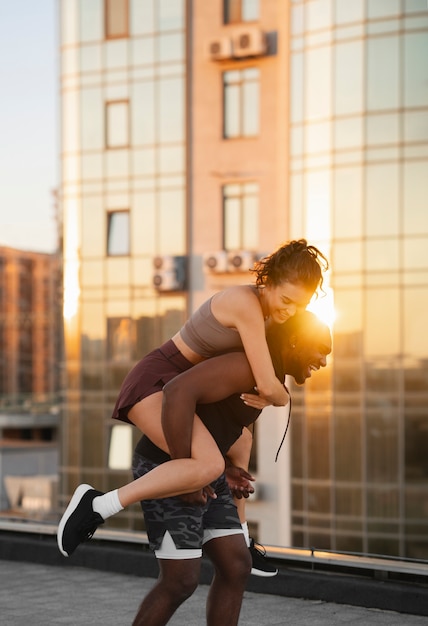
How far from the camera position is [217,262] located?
3344cm

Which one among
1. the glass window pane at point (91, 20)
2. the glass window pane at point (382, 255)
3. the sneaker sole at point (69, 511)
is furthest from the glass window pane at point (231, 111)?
the sneaker sole at point (69, 511)

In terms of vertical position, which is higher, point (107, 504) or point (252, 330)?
point (252, 330)

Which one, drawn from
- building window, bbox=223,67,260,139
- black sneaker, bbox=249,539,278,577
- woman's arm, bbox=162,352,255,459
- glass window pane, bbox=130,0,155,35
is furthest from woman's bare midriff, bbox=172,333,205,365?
glass window pane, bbox=130,0,155,35

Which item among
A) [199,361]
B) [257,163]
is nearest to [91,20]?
[257,163]

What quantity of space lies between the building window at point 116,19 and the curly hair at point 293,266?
101ft

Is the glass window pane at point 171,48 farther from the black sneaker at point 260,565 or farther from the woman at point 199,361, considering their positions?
the woman at point 199,361

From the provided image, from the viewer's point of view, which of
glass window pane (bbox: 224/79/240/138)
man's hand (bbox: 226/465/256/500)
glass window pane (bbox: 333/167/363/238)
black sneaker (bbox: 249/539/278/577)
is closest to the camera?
man's hand (bbox: 226/465/256/500)

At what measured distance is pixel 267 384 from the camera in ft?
14.2

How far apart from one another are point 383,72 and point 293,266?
25420 mm

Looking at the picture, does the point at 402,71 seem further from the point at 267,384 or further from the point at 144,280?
the point at 267,384

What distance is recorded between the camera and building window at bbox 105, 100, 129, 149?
3469 centimetres

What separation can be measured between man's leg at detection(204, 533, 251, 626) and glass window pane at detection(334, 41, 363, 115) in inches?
1013

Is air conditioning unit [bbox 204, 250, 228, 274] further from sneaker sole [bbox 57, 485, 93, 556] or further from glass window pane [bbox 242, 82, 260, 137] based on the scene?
sneaker sole [bbox 57, 485, 93, 556]

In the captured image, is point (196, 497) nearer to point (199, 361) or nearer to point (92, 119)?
point (199, 361)
